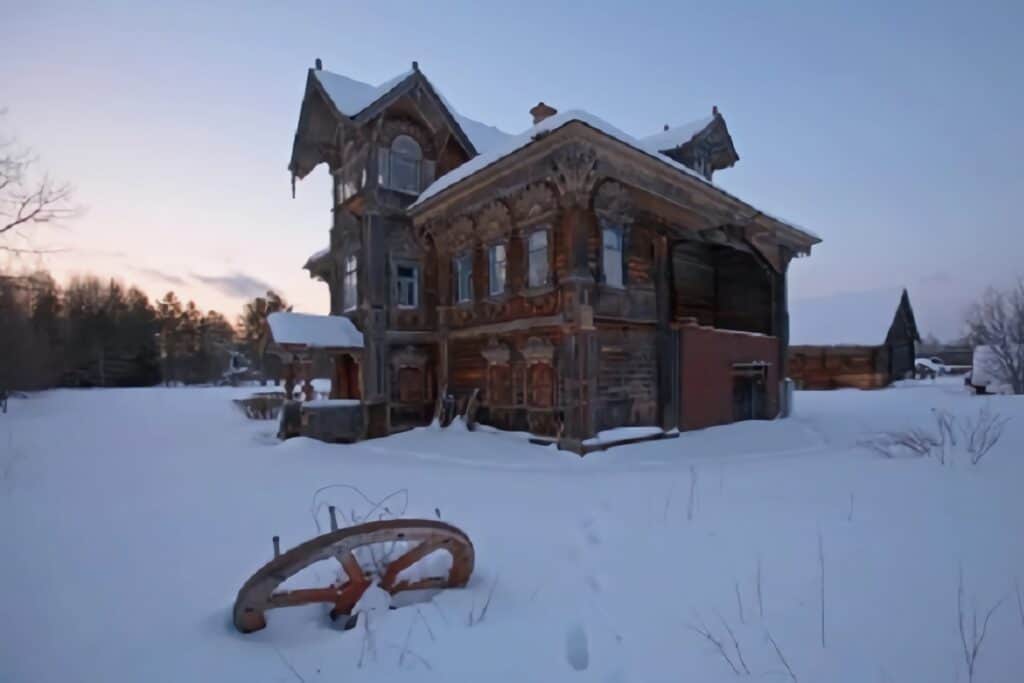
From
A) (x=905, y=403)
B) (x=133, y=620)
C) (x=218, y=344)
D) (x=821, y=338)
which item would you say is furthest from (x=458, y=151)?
(x=218, y=344)

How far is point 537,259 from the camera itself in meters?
12.5

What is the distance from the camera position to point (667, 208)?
13.1m

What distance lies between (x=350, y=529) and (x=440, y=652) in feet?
3.34

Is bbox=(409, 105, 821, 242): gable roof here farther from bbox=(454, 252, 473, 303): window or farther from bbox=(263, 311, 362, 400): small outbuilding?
bbox=(263, 311, 362, 400): small outbuilding

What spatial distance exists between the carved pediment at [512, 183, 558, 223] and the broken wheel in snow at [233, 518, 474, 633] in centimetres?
946

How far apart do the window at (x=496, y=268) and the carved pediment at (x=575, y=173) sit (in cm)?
283

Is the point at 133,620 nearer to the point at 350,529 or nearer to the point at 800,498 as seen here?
the point at 350,529

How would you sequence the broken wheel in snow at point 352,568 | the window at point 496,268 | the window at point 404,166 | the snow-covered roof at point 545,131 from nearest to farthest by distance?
1. the broken wheel in snow at point 352,568
2. the snow-covered roof at point 545,131
3. the window at point 496,268
4. the window at point 404,166

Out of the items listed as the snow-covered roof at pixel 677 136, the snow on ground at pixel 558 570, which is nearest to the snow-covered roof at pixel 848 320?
the snow-covered roof at pixel 677 136

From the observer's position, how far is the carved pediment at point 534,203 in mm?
11906

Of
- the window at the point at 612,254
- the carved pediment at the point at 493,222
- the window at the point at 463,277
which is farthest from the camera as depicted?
the window at the point at 463,277

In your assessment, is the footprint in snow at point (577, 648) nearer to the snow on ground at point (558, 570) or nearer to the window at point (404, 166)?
the snow on ground at point (558, 570)

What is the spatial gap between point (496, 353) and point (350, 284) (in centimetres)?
655

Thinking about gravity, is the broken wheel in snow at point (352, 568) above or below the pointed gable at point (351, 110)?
below
